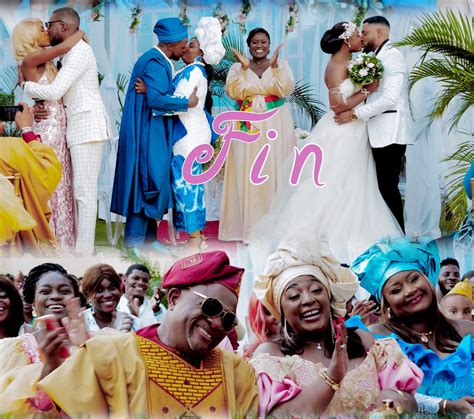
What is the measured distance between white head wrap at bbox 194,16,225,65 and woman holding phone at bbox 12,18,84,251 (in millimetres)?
905

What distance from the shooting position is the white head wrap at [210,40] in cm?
952

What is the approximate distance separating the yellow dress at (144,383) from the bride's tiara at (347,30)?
11.2 ft

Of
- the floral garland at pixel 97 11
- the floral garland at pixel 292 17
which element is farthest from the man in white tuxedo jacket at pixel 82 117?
the floral garland at pixel 292 17

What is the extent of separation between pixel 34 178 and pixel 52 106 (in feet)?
1.94

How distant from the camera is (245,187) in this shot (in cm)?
962

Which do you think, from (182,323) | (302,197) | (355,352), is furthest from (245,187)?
(182,323)

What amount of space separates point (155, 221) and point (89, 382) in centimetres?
310

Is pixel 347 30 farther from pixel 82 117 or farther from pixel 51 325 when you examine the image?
pixel 51 325

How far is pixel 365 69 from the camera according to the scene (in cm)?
946

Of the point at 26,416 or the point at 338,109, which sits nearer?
the point at 26,416

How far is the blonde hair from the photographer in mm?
9477

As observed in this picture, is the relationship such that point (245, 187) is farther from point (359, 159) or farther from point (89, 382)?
point (89, 382)

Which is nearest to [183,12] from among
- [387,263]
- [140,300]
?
[140,300]

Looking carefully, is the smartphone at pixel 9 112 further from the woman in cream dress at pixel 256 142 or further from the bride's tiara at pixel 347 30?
the bride's tiara at pixel 347 30
